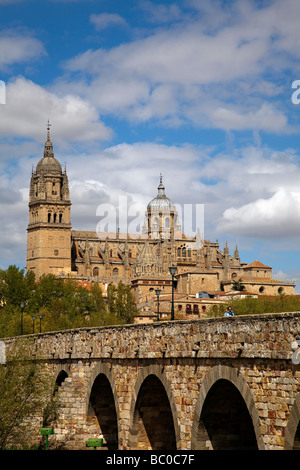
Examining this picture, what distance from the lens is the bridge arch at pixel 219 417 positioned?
22.0 m

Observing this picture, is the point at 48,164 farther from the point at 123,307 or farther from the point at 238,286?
the point at 123,307

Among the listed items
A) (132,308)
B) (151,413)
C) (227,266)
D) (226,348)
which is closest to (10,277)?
(132,308)

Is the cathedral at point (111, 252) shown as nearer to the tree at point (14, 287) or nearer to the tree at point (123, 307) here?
the tree at point (123, 307)

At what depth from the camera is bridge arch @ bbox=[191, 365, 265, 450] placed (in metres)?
22.0

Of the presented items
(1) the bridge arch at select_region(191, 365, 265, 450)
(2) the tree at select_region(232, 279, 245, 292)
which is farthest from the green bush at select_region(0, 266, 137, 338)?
(1) the bridge arch at select_region(191, 365, 265, 450)

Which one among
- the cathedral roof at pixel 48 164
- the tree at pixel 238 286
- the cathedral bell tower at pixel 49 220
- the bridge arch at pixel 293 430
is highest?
the cathedral roof at pixel 48 164

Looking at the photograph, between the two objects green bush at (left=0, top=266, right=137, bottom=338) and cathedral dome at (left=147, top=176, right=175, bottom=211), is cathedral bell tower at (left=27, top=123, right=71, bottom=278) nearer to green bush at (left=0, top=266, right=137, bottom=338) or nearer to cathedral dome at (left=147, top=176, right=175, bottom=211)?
cathedral dome at (left=147, top=176, right=175, bottom=211)

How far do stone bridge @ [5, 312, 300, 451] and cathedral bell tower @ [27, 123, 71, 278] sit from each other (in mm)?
127954

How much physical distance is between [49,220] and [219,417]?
148773 millimetres

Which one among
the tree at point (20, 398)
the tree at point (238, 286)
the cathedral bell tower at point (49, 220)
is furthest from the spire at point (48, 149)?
the tree at point (20, 398)

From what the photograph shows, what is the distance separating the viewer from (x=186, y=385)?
76.7 ft

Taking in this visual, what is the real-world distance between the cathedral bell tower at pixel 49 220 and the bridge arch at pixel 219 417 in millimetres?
139770

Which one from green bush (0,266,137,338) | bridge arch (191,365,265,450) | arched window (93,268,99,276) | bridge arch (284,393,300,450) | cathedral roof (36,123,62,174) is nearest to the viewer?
bridge arch (284,393,300,450)

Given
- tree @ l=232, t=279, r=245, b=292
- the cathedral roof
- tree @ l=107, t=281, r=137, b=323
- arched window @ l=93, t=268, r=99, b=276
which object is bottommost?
tree @ l=107, t=281, r=137, b=323
